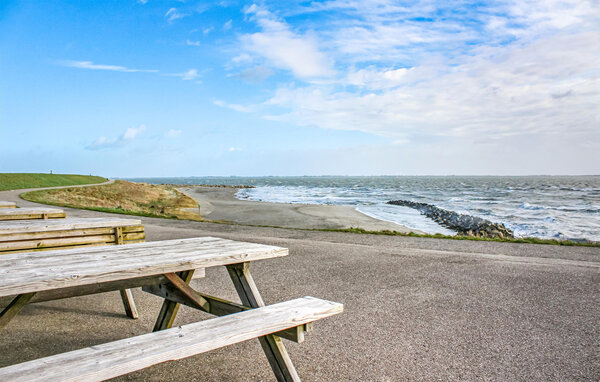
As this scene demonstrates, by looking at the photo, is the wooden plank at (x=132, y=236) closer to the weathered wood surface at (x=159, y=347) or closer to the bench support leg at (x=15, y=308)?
the bench support leg at (x=15, y=308)

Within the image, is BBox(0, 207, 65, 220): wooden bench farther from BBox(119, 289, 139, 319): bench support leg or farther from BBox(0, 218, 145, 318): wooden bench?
BBox(119, 289, 139, 319): bench support leg

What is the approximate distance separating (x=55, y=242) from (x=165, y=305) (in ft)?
6.42

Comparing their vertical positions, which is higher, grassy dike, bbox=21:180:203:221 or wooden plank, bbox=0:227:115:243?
wooden plank, bbox=0:227:115:243

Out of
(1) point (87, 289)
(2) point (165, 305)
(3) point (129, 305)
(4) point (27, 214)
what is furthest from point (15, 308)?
(4) point (27, 214)

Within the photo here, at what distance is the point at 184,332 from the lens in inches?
93.9

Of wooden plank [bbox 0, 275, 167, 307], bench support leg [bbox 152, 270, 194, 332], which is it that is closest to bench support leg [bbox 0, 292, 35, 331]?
wooden plank [bbox 0, 275, 167, 307]

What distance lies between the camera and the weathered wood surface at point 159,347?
1893 millimetres

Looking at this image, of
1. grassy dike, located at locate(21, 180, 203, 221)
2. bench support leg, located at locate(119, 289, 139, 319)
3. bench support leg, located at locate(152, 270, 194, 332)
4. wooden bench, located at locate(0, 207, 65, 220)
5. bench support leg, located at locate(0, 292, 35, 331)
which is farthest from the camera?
grassy dike, located at locate(21, 180, 203, 221)

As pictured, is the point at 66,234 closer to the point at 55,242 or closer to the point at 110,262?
the point at 55,242

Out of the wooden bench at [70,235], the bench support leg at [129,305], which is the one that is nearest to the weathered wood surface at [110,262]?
the bench support leg at [129,305]

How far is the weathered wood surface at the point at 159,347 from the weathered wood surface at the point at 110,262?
457 millimetres

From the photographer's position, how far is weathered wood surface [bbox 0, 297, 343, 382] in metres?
1.89

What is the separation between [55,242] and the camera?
4.75 meters

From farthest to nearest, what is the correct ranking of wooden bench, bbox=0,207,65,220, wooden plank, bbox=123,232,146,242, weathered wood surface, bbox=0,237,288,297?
1. wooden bench, bbox=0,207,65,220
2. wooden plank, bbox=123,232,146,242
3. weathered wood surface, bbox=0,237,288,297
